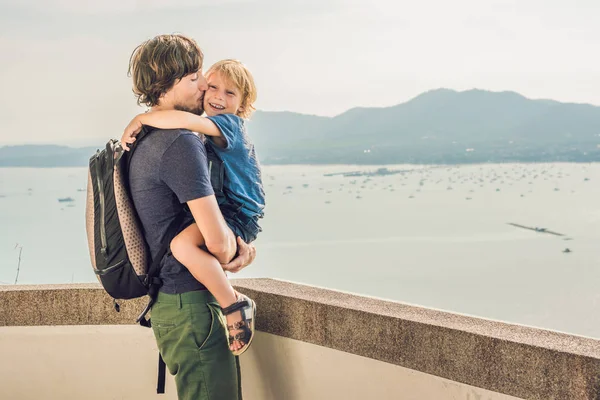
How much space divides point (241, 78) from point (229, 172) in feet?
0.85

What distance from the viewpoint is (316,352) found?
2.26 metres

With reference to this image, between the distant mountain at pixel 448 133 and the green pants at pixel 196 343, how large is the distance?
79.3 ft

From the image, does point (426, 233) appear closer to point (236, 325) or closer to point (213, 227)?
point (236, 325)

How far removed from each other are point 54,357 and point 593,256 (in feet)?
108

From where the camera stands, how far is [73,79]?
1991 centimetres

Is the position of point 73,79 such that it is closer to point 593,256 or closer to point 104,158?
point 104,158

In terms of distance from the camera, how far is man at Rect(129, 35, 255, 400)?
168 centimetres

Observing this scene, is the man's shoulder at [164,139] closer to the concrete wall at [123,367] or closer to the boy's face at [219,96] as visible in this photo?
the boy's face at [219,96]

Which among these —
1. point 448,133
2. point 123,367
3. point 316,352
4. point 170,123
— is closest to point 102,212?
point 170,123

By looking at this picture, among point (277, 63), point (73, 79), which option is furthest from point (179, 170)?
point (277, 63)

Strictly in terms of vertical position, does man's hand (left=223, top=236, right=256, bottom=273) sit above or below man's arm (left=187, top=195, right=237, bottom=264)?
below

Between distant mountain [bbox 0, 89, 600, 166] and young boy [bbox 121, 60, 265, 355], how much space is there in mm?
24091

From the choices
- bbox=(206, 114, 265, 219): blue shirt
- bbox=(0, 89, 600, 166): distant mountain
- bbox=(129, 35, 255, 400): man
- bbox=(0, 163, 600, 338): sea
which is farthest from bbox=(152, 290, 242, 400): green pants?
bbox=(0, 89, 600, 166): distant mountain

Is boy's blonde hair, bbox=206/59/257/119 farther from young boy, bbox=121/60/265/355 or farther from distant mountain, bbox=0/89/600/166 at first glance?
distant mountain, bbox=0/89/600/166
